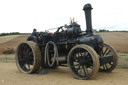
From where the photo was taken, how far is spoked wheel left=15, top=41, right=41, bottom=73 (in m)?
7.73

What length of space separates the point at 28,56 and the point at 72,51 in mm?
2815

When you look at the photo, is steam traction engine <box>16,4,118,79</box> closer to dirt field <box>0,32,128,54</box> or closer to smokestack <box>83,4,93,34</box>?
smokestack <box>83,4,93,34</box>

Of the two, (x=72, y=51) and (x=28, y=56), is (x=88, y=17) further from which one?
(x=28, y=56)

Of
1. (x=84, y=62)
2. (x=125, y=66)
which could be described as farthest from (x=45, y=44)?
(x=125, y=66)

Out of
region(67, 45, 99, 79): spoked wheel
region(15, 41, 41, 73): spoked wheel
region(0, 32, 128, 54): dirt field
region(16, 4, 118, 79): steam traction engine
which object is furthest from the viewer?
region(0, 32, 128, 54): dirt field

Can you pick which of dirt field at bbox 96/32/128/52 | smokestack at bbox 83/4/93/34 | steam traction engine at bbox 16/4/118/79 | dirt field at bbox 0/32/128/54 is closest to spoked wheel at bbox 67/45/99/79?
steam traction engine at bbox 16/4/118/79

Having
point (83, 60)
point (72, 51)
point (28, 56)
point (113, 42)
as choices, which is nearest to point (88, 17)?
point (72, 51)

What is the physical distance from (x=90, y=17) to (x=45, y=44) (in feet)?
8.20

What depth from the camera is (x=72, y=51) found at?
Result: 6.56 meters

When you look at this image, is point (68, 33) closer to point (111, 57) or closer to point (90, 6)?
point (90, 6)

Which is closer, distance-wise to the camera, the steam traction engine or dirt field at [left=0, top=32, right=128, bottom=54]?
the steam traction engine

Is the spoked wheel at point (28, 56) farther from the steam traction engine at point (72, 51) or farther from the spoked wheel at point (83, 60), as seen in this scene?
the spoked wheel at point (83, 60)

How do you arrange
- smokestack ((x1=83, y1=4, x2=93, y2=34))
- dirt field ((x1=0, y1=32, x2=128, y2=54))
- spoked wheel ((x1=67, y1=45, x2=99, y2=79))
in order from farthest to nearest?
dirt field ((x1=0, y1=32, x2=128, y2=54)), smokestack ((x1=83, y1=4, x2=93, y2=34)), spoked wheel ((x1=67, y1=45, x2=99, y2=79))

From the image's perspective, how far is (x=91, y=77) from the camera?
5961 millimetres
